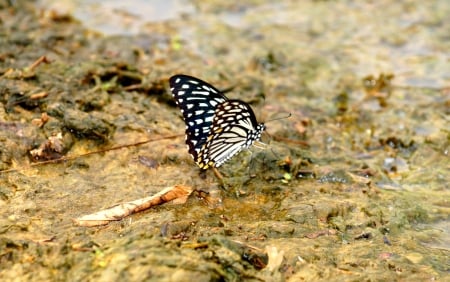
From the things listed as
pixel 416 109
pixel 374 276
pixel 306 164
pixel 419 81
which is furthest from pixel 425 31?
pixel 374 276

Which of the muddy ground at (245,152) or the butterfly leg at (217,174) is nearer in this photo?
the muddy ground at (245,152)

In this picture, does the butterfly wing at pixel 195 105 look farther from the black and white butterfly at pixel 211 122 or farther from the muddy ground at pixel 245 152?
the muddy ground at pixel 245 152

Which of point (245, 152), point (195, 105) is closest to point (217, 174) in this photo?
point (245, 152)

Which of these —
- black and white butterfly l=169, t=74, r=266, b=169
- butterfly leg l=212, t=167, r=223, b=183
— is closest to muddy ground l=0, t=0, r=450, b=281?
butterfly leg l=212, t=167, r=223, b=183

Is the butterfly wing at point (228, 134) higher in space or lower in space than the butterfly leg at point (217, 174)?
higher

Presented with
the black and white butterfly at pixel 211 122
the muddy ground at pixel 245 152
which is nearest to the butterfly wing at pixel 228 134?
the black and white butterfly at pixel 211 122

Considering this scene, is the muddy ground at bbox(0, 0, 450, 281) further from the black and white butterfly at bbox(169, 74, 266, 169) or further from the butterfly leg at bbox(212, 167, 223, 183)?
the black and white butterfly at bbox(169, 74, 266, 169)

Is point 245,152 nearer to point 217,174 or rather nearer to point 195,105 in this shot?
point 217,174

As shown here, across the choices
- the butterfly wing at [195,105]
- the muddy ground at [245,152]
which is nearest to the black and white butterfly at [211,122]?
the butterfly wing at [195,105]
